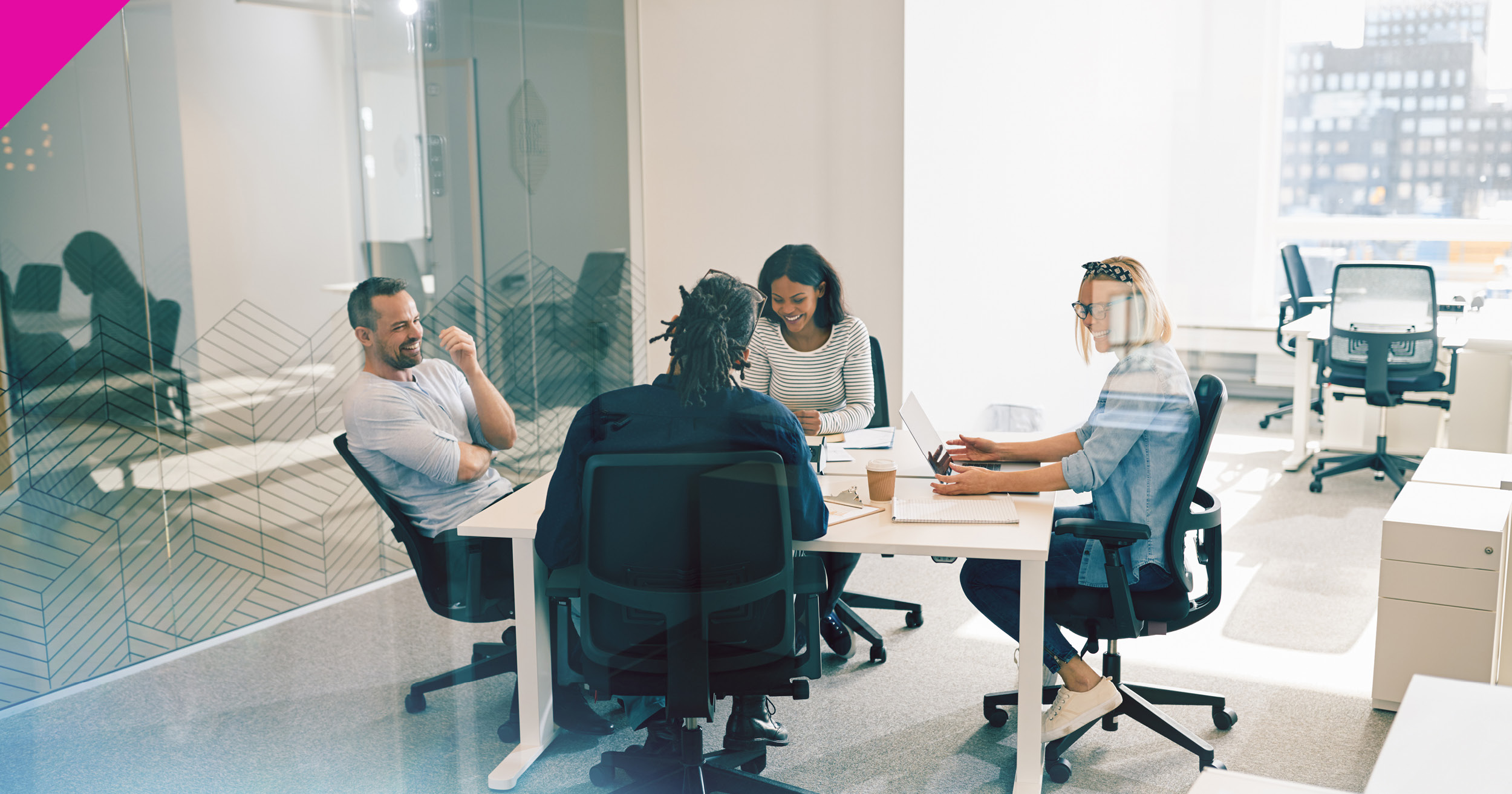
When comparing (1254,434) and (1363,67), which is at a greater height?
(1363,67)

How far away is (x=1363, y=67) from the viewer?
234cm

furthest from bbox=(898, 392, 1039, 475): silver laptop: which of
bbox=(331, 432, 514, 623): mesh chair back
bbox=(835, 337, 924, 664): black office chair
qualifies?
bbox=(331, 432, 514, 623): mesh chair back

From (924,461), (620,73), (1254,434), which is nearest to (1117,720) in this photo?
(924,461)

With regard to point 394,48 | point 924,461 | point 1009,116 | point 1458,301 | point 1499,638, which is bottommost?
point 1499,638

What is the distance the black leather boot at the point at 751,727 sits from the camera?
239 centimetres

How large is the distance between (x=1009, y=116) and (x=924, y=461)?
117 centimetres

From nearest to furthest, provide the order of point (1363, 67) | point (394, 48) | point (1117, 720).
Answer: point (1363, 67)
point (1117, 720)
point (394, 48)

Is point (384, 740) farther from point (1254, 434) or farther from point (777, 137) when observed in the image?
point (1254, 434)

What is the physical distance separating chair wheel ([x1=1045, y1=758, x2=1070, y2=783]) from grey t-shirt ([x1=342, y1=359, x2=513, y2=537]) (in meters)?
1.34

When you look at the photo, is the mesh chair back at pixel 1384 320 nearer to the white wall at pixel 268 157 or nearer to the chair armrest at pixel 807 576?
the chair armrest at pixel 807 576

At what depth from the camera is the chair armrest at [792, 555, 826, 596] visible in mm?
2020

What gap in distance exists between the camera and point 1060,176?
9.91ft

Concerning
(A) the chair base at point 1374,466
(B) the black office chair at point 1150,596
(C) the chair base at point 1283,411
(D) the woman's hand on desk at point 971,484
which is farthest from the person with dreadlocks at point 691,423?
(A) the chair base at point 1374,466

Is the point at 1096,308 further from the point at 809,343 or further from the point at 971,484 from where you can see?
the point at 809,343
